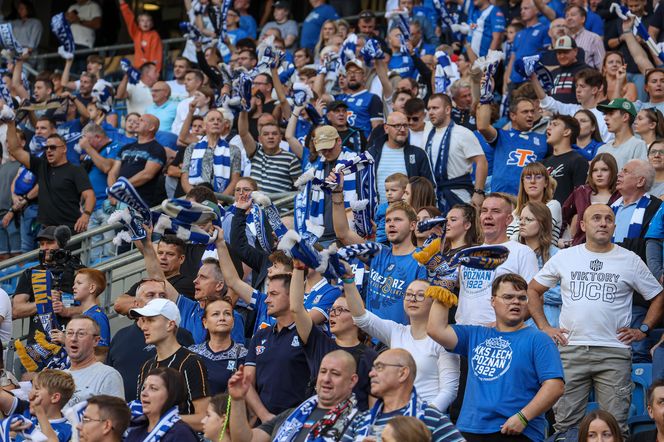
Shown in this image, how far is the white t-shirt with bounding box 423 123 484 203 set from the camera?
39.5 ft

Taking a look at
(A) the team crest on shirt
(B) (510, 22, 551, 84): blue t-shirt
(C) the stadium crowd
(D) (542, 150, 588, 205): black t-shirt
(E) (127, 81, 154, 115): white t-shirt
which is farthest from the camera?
(E) (127, 81, 154, 115): white t-shirt

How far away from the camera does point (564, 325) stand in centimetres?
908

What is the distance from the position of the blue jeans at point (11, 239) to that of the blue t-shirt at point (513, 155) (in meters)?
5.52

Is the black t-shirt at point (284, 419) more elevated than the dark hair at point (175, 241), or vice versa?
the dark hair at point (175, 241)

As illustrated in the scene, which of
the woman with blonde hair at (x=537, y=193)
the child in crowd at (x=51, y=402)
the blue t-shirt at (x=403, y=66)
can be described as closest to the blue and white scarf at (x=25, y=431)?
the child in crowd at (x=51, y=402)

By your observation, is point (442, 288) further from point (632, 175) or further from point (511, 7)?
point (511, 7)

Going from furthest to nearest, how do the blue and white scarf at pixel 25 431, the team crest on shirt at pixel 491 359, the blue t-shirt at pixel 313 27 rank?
the blue t-shirt at pixel 313 27
the team crest on shirt at pixel 491 359
the blue and white scarf at pixel 25 431

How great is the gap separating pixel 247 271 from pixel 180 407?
3586 mm

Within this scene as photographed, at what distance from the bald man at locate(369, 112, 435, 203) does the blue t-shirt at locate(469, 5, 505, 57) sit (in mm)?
5224

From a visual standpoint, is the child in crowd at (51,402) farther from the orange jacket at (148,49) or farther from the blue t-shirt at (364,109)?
the orange jacket at (148,49)

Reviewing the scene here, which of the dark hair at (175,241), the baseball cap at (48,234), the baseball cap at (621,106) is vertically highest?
the baseball cap at (621,106)

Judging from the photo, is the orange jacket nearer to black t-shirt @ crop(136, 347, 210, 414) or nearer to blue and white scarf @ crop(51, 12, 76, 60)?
blue and white scarf @ crop(51, 12, 76, 60)

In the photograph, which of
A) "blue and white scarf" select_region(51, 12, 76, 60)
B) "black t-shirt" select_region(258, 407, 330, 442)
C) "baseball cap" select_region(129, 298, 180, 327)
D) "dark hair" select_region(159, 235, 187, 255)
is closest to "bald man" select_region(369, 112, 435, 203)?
"dark hair" select_region(159, 235, 187, 255)

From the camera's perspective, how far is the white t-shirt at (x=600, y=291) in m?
8.91
